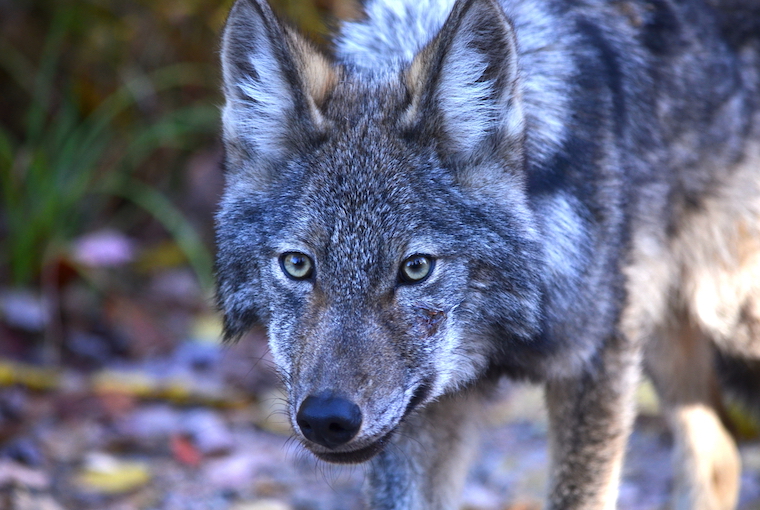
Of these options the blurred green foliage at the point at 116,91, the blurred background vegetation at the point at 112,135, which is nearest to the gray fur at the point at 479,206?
the blurred background vegetation at the point at 112,135

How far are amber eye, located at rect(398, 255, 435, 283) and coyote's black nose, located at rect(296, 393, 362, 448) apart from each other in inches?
17.1

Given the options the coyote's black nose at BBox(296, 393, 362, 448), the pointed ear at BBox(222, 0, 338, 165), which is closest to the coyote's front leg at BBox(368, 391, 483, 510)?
the coyote's black nose at BBox(296, 393, 362, 448)

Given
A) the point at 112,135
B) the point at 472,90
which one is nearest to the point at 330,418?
the point at 472,90

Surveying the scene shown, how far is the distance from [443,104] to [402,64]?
408mm

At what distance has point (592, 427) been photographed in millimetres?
3260

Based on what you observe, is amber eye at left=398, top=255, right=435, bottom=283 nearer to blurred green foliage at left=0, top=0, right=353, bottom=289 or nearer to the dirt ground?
the dirt ground

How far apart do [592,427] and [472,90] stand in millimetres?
1331

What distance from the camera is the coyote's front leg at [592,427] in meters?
3.26

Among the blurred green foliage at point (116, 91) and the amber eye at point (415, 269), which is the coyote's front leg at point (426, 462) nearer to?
the amber eye at point (415, 269)

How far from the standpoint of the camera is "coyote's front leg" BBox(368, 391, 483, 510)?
327cm

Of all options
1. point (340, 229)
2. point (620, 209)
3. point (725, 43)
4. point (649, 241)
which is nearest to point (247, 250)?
point (340, 229)

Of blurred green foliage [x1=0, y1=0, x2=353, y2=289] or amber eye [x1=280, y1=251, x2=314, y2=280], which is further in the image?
blurred green foliage [x1=0, y1=0, x2=353, y2=289]

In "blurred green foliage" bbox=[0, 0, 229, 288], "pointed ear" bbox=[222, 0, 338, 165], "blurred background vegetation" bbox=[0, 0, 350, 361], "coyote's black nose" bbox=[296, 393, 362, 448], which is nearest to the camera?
"coyote's black nose" bbox=[296, 393, 362, 448]

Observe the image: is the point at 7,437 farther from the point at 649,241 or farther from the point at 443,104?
the point at 649,241
